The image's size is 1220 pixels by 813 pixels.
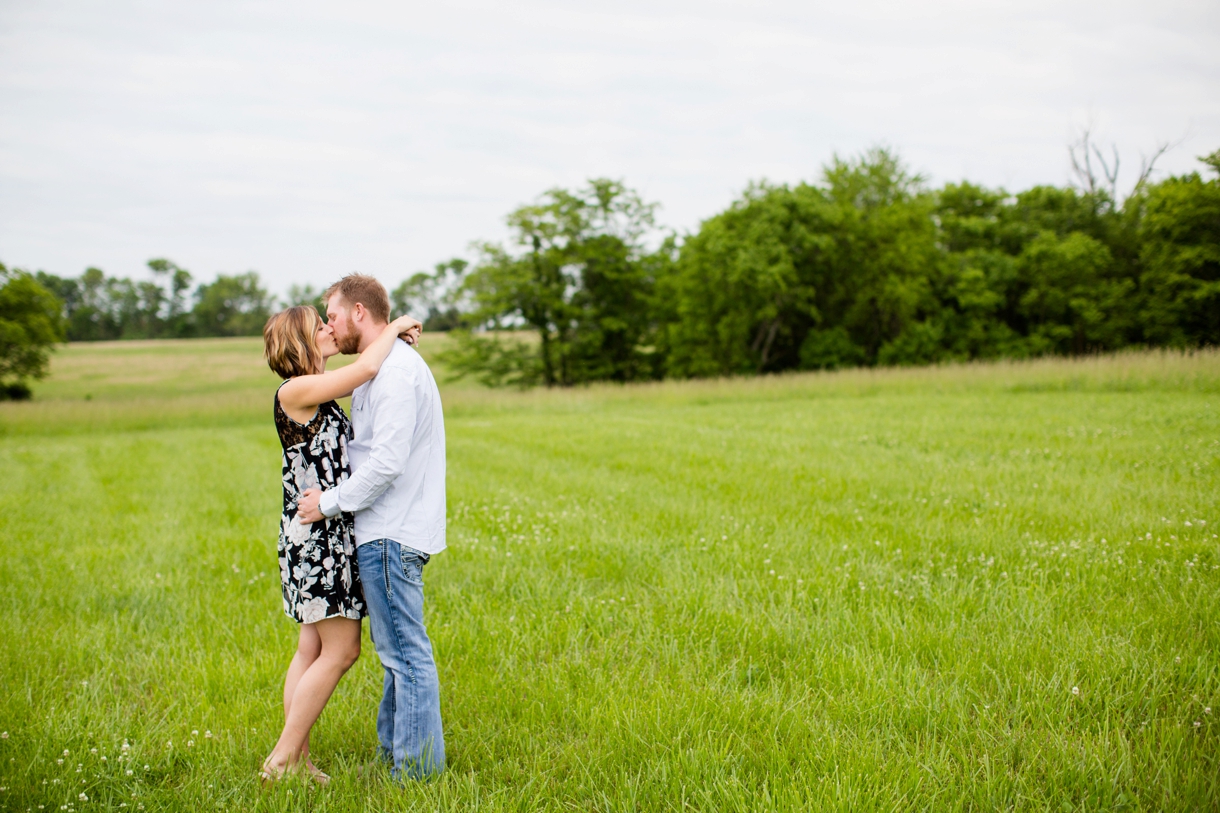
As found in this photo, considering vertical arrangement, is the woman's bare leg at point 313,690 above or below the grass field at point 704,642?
above

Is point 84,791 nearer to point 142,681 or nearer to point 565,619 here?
point 142,681

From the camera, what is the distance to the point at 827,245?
39.3m

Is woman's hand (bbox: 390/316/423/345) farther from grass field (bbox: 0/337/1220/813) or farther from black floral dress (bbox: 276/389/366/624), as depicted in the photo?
grass field (bbox: 0/337/1220/813)

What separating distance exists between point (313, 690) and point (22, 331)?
56.6m

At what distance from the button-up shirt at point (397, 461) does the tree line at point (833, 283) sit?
37169 millimetres

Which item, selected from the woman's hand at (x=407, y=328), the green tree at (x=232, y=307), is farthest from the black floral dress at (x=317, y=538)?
the green tree at (x=232, y=307)

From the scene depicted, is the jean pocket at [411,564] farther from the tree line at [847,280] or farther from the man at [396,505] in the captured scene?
the tree line at [847,280]

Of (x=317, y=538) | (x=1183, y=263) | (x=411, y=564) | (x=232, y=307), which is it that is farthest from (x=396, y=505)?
(x=232, y=307)

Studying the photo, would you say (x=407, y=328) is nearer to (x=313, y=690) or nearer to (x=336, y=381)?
(x=336, y=381)

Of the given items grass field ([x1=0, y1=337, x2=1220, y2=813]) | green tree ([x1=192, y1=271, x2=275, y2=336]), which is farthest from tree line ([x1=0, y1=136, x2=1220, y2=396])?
green tree ([x1=192, y1=271, x2=275, y2=336])

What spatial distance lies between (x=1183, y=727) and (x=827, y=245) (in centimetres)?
3893

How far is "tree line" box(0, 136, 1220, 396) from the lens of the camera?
124 ft

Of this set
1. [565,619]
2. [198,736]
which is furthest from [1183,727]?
[198,736]

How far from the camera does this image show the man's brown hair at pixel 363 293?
3216 millimetres
